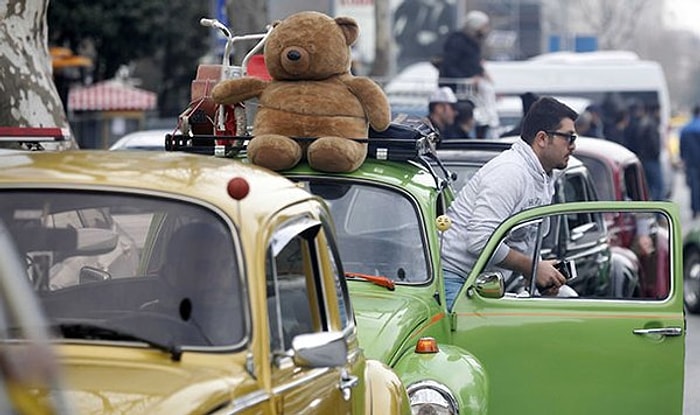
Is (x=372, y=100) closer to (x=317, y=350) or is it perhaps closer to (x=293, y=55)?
(x=293, y=55)

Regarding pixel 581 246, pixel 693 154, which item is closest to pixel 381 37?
pixel 693 154

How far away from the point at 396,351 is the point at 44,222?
248 centimetres

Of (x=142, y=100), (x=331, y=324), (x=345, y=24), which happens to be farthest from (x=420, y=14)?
(x=331, y=324)

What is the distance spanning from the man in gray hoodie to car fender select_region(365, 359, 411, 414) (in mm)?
1801

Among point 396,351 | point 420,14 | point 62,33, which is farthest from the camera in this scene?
point 420,14

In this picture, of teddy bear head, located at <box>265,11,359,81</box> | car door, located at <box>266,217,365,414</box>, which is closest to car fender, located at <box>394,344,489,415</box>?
A: car door, located at <box>266,217,365,414</box>

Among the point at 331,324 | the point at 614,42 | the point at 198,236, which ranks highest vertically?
the point at 198,236

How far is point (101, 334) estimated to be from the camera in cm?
456

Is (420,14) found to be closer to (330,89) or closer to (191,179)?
(330,89)

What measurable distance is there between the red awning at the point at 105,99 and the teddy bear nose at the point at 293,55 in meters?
23.2

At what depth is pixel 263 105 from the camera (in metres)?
8.37

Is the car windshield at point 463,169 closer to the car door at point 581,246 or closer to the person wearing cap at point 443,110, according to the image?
the car door at point 581,246

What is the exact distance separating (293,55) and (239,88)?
379 millimetres

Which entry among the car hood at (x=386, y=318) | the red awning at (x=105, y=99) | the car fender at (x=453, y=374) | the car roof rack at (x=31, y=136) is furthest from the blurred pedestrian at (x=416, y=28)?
the car roof rack at (x=31, y=136)
